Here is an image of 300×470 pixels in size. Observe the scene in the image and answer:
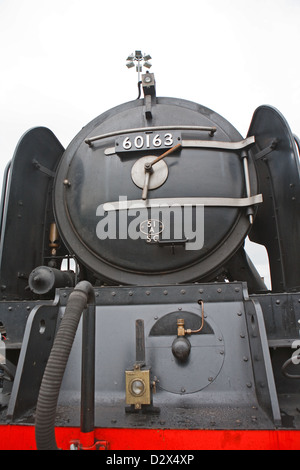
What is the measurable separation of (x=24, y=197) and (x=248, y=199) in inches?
65.0

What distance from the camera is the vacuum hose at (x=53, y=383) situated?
108cm

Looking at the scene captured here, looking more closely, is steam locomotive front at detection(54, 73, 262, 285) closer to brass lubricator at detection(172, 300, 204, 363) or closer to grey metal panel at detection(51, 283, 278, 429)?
grey metal panel at detection(51, 283, 278, 429)

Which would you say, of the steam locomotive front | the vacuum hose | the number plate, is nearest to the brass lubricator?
the steam locomotive front

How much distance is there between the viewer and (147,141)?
240 centimetres

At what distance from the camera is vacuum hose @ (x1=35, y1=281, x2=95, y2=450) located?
1.08 metres

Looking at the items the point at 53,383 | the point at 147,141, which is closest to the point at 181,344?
the point at 53,383

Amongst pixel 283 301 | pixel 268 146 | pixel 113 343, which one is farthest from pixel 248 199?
pixel 113 343

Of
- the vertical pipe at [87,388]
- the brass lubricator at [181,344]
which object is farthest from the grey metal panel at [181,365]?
the vertical pipe at [87,388]

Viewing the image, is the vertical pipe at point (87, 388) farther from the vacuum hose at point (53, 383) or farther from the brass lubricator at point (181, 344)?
the brass lubricator at point (181, 344)

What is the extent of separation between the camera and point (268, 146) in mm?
2605

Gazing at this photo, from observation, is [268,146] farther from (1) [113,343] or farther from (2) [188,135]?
(1) [113,343]

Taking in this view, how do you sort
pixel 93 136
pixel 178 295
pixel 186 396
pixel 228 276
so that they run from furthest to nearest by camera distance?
pixel 228 276
pixel 93 136
pixel 178 295
pixel 186 396

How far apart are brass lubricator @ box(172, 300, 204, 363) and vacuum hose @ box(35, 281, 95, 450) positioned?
0.68 m

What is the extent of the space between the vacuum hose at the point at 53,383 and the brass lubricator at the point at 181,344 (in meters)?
0.68
